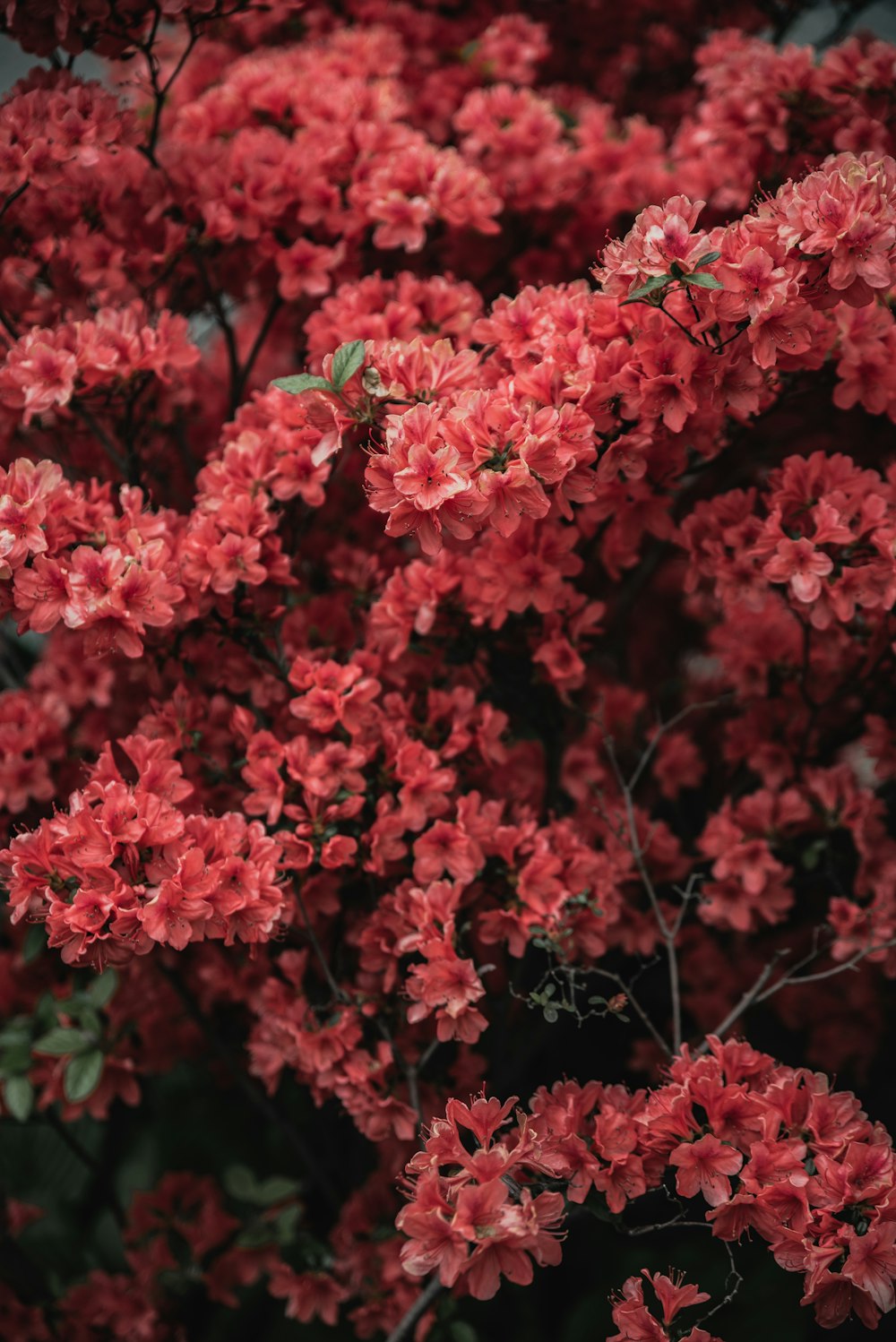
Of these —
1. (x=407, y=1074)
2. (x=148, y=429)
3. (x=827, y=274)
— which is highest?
(x=827, y=274)

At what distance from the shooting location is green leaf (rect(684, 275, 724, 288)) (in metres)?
1.17

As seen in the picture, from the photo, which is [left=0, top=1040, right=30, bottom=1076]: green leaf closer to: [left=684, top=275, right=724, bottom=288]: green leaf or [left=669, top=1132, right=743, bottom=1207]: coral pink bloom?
[left=669, top=1132, right=743, bottom=1207]: coral pink bloom

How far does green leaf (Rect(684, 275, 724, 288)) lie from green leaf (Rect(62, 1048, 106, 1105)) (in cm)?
132

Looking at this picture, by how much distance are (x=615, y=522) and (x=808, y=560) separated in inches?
11.6

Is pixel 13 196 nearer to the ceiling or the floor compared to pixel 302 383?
nearer to the ceiling

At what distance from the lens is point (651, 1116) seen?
4.04ft

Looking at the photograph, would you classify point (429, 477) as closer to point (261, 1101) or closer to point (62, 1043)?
point (62, 1043)

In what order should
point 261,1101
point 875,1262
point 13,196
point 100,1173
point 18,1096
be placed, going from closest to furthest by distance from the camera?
point 875,1262 → point 13,196 → point 18,1096 → point 261,1101 → point 100,1173

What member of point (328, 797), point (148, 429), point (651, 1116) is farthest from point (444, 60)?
point (651, 1116)

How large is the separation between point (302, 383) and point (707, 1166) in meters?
0.98

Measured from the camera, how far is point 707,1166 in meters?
1.19

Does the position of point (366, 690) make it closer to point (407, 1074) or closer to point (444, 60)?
point (407, 1074)


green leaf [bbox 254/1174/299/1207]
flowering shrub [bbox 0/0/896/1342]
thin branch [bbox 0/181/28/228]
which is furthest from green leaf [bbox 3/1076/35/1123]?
thin branch [bbox 0/181/28/228]

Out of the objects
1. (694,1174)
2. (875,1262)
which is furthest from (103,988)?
(875,1262)
